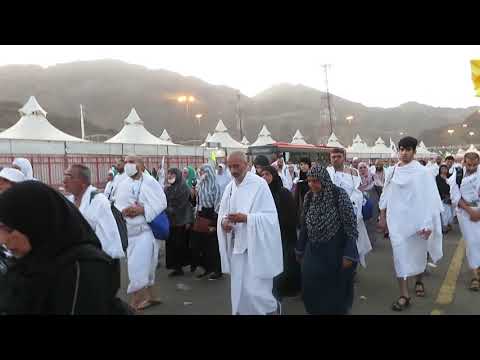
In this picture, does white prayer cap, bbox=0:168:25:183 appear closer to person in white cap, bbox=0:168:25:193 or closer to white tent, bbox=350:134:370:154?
person in white cap, bbox=0:168:25:193

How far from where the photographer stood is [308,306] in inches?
146

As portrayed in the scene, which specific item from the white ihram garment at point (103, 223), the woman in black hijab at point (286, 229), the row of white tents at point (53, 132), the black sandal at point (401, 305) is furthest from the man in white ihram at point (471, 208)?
the row of white tents at point (53, 132)

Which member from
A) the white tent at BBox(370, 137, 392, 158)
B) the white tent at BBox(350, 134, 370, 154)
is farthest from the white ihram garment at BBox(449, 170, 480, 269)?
the white tent at BBox(370, 137, 392, 158)

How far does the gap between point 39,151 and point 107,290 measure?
1842 centimetres

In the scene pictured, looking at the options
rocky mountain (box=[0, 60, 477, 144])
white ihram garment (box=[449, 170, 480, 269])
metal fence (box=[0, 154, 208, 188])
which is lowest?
white ihram garment (box=[449, 170, 480, 269])

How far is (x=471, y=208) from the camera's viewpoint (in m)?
5.30

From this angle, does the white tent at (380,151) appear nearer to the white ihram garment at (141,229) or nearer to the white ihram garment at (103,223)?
the white ihram garment at (141,229)

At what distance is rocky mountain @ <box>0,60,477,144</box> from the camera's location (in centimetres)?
12025

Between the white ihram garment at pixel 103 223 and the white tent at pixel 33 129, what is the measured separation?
1777 centimetres

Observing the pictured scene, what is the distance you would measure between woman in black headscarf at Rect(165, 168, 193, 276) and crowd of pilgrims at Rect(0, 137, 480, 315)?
2cm

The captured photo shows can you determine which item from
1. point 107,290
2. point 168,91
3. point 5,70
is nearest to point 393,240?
point 107,290

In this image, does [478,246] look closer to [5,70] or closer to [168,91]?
[168,91]

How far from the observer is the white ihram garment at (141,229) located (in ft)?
15.4

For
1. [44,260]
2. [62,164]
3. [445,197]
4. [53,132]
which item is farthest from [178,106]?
[44,260]
